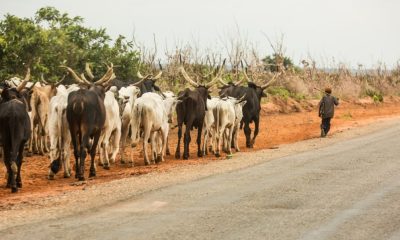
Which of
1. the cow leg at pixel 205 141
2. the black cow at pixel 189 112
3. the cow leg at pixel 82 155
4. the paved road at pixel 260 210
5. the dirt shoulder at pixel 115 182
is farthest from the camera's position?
the cow leg at pixel 205 141

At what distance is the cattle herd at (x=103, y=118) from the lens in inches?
575

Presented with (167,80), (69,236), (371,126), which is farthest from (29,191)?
(167,80)

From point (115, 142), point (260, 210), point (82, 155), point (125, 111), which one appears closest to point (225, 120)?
point (125, 111)

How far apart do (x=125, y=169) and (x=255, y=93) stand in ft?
24.9

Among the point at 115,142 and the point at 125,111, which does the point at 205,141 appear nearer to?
the point at 125,111

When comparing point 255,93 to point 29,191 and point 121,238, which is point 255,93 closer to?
point 29,191

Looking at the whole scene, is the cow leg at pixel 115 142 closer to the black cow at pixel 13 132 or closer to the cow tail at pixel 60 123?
the cow tail at pixel 60 123

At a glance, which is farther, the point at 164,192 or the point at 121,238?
the point at 164,192

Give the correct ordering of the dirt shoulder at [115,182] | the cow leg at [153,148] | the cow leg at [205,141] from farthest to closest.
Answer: the cow leg at [205,141]
the cow leg at [153,148]
the dirt shoulder at [115,182]

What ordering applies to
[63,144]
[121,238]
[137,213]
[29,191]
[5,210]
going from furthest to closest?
[63,144], [29,191], [5,210], [137,213], [121,238]

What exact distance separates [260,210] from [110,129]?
711 centimetres

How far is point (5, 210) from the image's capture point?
11336mm

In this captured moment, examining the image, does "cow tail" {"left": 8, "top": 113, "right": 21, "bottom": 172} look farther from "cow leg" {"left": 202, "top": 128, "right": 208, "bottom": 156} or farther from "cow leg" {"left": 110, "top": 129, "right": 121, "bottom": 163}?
"cow leg" {"left": 202, "top": 128, "right": 208, "bottom": 156}

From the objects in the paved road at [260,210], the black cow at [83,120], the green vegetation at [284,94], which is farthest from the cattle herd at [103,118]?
the green vegetation at [284,94]
